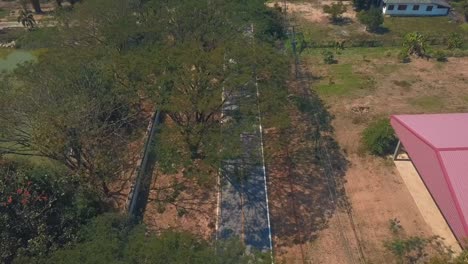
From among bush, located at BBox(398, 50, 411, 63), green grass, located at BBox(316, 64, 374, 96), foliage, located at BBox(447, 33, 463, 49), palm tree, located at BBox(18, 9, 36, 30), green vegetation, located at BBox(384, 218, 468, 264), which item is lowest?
green vegetation, located at BBox(384, 218, 468, 264)

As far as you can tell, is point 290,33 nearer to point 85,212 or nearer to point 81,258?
point 85,212

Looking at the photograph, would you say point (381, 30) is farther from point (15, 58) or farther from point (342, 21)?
point (15, 58)

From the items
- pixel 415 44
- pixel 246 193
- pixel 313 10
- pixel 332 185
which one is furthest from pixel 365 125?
pixel 313 10

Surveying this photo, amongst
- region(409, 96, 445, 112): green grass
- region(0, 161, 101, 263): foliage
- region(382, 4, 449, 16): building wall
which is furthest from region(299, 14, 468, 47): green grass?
region(0, 161, 101, 263): foliage

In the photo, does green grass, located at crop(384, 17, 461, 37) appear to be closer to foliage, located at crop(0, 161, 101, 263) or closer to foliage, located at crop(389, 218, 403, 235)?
foliage, located at crop(389, 218, 403, 235)

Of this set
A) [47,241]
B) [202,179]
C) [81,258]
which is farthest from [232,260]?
[202,179]

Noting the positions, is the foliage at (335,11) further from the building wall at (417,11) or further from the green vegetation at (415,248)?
the green vegetation at (415,248)

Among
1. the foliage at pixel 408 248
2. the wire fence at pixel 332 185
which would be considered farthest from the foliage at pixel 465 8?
the foliage at pixel 408 248
